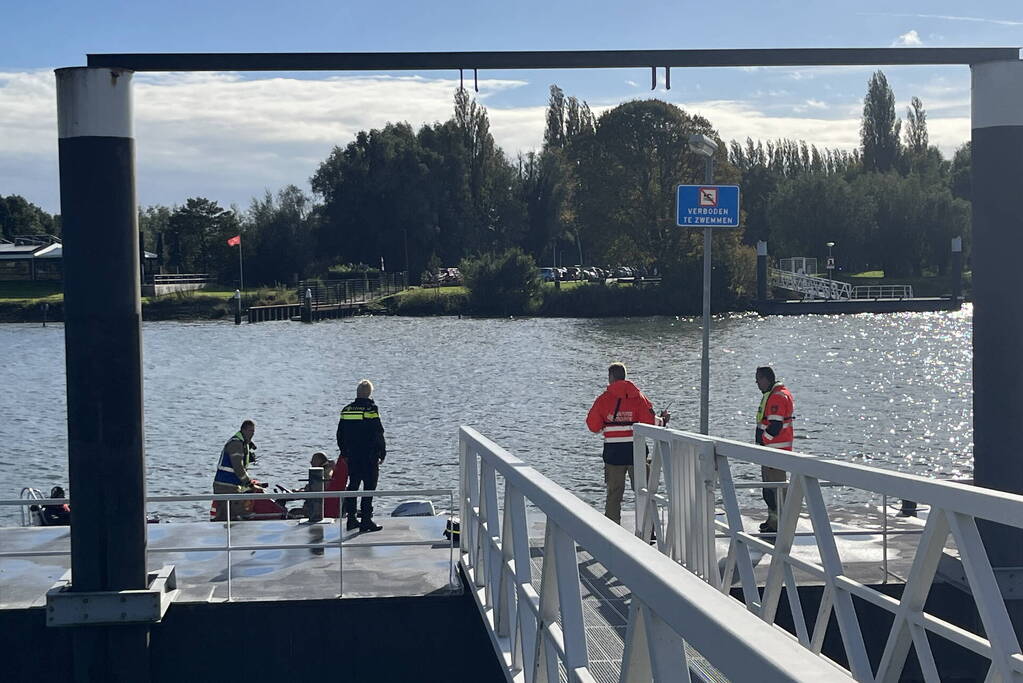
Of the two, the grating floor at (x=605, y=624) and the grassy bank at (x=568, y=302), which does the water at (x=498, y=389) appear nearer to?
the grassy bank at (x=568, y=302)

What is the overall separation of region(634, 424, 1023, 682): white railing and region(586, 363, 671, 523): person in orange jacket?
64.2 inches

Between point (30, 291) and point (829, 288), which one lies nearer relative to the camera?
point (829, 288)

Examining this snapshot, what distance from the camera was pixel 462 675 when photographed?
9.21m

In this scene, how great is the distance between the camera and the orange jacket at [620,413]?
1127 cm

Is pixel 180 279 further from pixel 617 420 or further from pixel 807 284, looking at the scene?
pixel 617 420

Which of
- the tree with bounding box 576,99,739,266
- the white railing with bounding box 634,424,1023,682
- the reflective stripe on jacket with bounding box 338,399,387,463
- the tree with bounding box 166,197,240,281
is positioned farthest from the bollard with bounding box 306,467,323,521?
the tree with bounding box 166,197,240,281

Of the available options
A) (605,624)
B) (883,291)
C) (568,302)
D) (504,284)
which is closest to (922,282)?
(883,291)

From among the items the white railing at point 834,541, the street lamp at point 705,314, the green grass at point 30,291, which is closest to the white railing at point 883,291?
the green grass at point 30,291

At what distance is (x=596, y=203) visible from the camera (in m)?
79.2

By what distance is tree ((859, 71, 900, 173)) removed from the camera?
116 metres

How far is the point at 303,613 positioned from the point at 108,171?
Result: 349 centimetres

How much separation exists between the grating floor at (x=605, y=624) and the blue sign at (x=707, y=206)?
155 inches

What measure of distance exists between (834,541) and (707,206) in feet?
23.0

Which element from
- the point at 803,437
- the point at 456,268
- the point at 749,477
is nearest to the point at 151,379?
the point at 803,437
